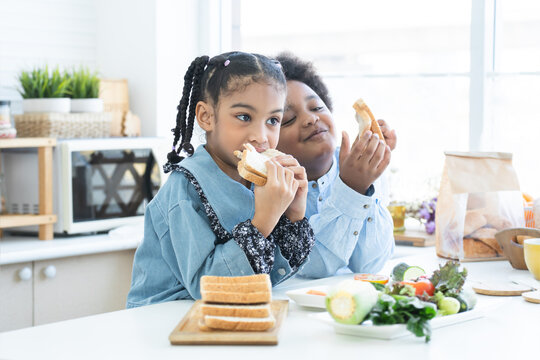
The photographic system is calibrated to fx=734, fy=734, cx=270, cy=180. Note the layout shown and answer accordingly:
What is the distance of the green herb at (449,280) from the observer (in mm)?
1300

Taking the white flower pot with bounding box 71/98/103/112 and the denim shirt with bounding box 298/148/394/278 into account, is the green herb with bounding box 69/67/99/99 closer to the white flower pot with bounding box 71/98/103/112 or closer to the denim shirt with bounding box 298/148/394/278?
the white flower pot with bounding box 71/98/103/112

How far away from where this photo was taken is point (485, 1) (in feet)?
8.89

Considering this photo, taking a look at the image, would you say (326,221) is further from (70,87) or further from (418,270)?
(70,87)

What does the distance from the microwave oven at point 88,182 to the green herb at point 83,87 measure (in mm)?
223

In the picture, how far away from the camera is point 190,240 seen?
54.9 inches

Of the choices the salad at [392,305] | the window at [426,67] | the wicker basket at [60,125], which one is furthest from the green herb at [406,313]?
the wicker basket at [60,125]

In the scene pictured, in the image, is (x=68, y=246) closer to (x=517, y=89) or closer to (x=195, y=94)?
(x=195, y=94)

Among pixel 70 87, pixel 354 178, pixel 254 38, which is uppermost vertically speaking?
pixel 254 38

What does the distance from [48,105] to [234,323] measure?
1.89m

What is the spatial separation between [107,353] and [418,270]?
71 centimetres

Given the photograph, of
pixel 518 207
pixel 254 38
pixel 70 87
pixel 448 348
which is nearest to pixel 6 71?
pixel 70 87

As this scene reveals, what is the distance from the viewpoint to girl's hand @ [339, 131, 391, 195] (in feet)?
5.23

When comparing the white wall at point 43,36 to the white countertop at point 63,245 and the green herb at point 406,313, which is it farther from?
the green herb at point 406,313

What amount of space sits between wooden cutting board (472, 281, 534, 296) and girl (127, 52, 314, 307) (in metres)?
0.36
